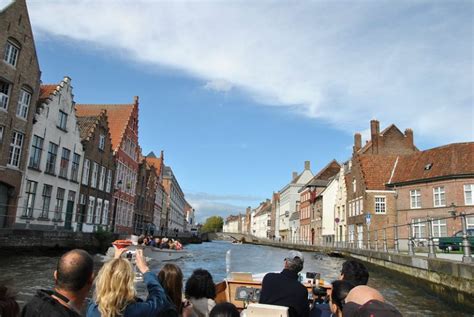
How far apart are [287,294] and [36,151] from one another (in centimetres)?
2345

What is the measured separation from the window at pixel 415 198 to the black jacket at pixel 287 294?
113 feet

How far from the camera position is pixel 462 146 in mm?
34875

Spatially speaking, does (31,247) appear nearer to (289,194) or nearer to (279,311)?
(279,311)

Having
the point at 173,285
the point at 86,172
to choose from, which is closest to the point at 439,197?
the point at 86,172

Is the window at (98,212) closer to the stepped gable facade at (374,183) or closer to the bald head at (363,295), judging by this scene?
the stepped gable facade at (374,183)

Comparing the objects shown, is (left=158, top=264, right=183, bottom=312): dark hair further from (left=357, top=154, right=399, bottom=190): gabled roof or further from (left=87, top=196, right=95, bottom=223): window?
(left=357, top=154, right=399, bottom=190): gabled roof

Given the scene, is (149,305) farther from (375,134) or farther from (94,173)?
(375,134)

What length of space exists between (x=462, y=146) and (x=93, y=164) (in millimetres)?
31207

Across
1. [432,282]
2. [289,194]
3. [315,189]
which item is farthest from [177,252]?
[289,194]

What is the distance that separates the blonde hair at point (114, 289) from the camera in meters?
3.16

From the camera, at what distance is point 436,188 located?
34312 mm

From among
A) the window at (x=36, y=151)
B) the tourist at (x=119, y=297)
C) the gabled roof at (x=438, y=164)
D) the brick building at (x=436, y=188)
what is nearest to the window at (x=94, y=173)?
the window at (x=36, y=151)

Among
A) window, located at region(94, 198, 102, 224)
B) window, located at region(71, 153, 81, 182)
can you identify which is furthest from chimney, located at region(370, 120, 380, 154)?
window, located at region(71, 153, 81, 182)

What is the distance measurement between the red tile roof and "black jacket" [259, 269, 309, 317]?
34.8 m
